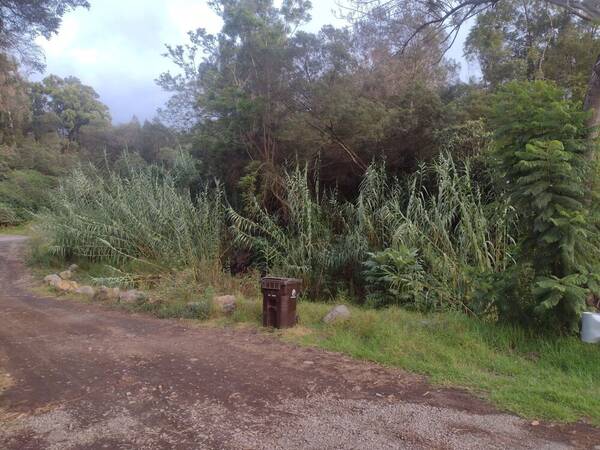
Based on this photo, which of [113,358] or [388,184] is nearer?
[113,358]

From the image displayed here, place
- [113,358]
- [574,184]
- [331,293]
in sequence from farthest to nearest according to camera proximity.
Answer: [331,293] → [113,358] → [574,184]

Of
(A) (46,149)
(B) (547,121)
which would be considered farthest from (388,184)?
(A) (46,149)

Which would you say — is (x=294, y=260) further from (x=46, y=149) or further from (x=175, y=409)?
(x=46, y=149)

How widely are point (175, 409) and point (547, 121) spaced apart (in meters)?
4.47

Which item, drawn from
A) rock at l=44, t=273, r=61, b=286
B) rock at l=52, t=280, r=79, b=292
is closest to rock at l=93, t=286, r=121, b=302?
rock at l=52, t=280, r=79, b=292

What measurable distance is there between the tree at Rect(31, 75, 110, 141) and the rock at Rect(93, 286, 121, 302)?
38.6 meters

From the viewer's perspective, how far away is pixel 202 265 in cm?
842

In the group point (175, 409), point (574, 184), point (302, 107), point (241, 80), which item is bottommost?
point (175, 409)

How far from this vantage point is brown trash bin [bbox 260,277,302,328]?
235 inches

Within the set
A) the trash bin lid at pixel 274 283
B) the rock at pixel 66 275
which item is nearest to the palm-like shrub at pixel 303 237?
the trash bin lid at pixel 274 283

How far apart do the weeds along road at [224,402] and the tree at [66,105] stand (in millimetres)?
42044

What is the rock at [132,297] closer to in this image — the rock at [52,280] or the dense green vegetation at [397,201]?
the dense green vegetation at [397,201]

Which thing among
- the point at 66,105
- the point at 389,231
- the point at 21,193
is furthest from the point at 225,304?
the point at 66,105

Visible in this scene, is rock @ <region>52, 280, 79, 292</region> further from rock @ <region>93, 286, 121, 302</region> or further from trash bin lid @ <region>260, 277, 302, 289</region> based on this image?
trash bin lid @ <region>260, 277, 302, 289</region>
